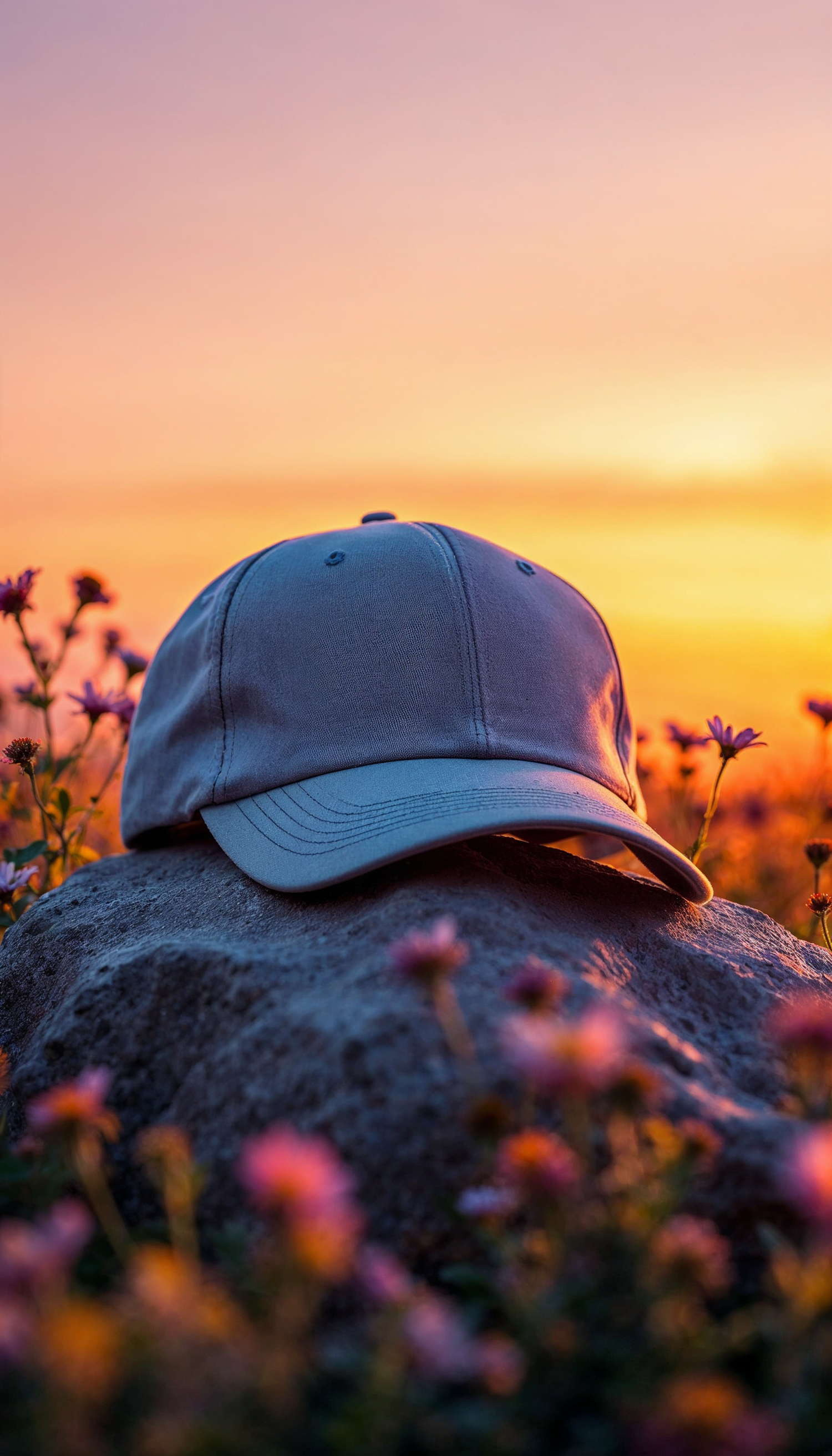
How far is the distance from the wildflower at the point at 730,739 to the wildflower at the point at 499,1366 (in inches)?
63.5

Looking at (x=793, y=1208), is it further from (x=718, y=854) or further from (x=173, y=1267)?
(x=718, y=854)

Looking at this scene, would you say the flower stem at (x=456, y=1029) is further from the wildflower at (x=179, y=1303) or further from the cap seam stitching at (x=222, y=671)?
the cap seam stitching at (x=222, y=671)

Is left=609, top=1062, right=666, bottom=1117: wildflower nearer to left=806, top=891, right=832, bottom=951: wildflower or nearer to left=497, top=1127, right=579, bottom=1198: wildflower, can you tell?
left=497, top=1127, right=579, bottom=1198: wildflower

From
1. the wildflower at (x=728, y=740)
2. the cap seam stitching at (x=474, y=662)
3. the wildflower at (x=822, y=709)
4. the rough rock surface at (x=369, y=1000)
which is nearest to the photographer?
the rough rock surface at (x=369, y=1000)

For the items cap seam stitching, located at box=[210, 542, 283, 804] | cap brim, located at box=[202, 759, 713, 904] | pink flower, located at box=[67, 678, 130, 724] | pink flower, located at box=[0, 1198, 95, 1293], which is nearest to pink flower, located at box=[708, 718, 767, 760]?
cap brim, located at box=[202, 759, 713, 904]

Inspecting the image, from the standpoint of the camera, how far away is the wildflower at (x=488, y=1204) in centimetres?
135

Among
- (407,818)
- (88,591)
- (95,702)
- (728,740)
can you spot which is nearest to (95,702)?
(95,702)

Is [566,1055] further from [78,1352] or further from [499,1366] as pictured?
[78,1352]

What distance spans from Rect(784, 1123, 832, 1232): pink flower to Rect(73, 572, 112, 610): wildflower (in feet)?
8.15

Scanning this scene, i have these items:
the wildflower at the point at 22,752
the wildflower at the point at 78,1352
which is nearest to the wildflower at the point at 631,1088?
the wildflower at the point at 78,1352

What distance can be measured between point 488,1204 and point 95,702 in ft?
6.76

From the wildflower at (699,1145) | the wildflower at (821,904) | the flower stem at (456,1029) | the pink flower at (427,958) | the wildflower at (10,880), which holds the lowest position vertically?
the wildflower at (821,904)

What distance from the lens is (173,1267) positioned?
1097mm

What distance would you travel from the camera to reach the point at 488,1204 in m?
1.36
